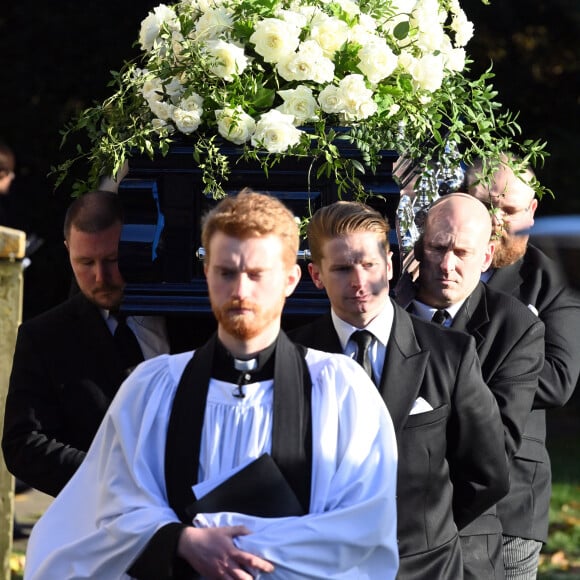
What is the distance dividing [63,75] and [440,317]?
7.95 m

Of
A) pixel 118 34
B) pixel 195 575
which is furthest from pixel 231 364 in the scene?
pixel 118 34

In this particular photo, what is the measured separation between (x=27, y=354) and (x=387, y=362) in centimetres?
107

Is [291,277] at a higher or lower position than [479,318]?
higher

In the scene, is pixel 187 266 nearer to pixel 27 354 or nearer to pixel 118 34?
pixel 27 354

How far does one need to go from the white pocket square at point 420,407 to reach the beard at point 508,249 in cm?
104

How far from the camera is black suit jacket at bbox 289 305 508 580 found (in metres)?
3.60

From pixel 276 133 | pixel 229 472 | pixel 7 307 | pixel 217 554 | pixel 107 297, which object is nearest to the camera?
pixel 217 554

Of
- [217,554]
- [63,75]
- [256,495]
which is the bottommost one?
[217,554]

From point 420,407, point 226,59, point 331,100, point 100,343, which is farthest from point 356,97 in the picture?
point 100,343

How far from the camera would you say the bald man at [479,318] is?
3980 mm

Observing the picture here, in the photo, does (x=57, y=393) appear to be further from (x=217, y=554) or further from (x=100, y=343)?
(x=217, y=554)

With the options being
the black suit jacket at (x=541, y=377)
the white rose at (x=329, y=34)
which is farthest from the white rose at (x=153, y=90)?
the black suit jacket at (x=541, y=377)

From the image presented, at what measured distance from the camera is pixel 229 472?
307 cm

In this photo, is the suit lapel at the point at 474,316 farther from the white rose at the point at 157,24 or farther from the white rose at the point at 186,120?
the white rose at the point at 157,24
